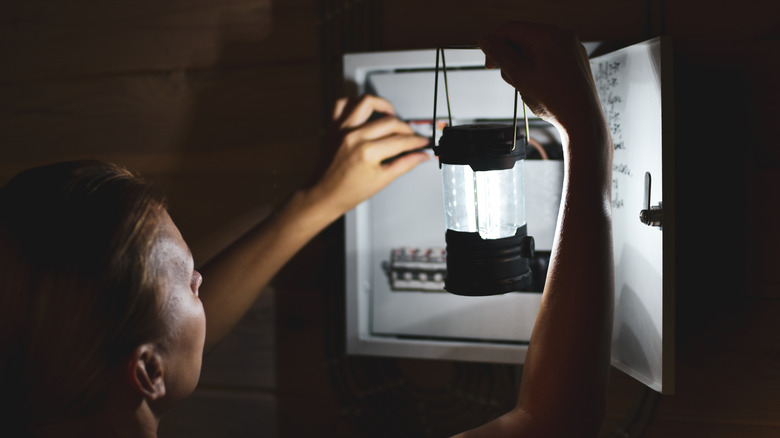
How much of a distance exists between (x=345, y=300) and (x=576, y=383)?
0.56 metres

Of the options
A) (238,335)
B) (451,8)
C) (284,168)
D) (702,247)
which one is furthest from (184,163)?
(702,247)

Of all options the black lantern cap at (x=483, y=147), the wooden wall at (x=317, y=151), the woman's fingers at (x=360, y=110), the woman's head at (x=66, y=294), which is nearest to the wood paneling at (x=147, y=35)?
the wooden wall at (x=317, y=151)

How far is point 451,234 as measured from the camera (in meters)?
0.91

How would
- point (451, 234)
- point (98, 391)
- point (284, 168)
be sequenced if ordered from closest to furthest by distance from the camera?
point (98, 391) < point (451, 234) < point (284, 168)

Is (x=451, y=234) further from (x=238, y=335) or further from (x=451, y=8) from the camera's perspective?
(x=238, y=335)

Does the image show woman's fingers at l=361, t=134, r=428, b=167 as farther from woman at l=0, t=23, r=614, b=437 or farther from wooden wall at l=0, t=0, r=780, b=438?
woman at l=0, t=23, r=614, b=437

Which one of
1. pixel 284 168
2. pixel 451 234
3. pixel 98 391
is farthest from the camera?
pixel 284 168

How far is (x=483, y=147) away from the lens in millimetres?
846

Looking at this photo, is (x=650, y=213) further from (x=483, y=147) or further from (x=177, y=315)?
(x=177, y=315)

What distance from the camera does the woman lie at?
28.2 inches

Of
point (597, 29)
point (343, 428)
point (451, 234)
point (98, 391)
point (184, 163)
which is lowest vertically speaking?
point (343, 428)

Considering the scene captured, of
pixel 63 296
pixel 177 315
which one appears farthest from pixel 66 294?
pixel 177 315

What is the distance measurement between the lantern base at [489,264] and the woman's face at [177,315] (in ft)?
1.10

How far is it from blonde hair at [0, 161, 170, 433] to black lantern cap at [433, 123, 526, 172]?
403 millimetres
